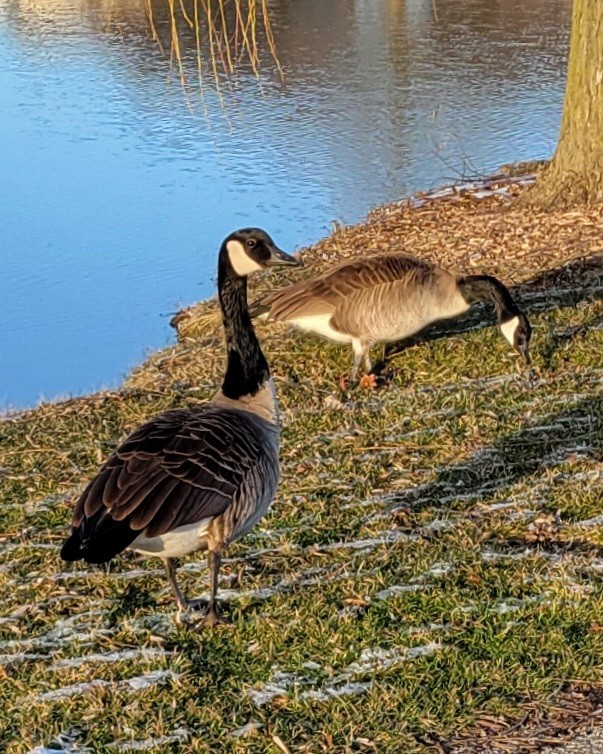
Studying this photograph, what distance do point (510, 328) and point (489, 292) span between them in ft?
1.06

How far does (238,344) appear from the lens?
4.91m

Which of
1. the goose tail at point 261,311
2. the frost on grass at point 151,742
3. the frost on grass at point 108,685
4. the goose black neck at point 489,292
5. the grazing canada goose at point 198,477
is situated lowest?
the goose black neck at point 489,292

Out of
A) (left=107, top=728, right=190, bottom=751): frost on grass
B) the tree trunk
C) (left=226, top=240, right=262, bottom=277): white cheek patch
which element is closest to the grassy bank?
(left=107, top=728, right=190, bottom=751): frost on grass

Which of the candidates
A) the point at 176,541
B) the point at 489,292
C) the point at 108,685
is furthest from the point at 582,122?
the point at 108,685

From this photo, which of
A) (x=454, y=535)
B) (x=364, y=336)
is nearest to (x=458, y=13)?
(x=364, y=336)

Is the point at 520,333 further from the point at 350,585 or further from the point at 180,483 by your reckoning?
the point at 180,483

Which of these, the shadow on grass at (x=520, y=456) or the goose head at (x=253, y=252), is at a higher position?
the goose head at (x=253, y=252)

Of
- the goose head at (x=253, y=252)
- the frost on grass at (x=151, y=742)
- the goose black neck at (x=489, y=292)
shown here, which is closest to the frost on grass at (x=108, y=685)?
the frost on grass at (x=151, y=742)

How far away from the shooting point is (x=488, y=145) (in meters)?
15.0

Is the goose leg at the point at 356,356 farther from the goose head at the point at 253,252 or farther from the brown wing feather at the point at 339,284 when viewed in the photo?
the goose head at the point at 253,252

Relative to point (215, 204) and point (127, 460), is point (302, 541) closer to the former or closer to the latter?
point (127, 460)

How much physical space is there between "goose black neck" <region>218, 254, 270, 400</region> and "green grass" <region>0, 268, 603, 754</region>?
76 centimetres

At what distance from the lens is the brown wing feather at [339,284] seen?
6969 mm

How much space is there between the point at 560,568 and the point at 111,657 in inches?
74.1
